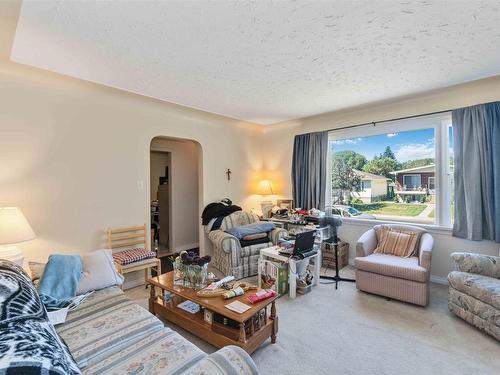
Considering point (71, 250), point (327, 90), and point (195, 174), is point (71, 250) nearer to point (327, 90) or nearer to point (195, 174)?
point (195, 174)

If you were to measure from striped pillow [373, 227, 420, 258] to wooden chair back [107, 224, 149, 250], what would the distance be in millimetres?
3111

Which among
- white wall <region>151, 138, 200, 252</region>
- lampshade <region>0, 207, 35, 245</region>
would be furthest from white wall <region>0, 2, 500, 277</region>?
white wall <region>151, 138, 200, 252</region>

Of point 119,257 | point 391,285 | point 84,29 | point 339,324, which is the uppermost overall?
point 84,29

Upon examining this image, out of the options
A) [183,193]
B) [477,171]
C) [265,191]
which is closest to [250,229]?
[265,191]

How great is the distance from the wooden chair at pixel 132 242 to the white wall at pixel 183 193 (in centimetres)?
158

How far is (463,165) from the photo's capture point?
3.10 metres

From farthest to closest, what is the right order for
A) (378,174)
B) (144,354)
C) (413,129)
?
(378,174) < (413,129) < (144,354)

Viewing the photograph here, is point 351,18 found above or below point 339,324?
above

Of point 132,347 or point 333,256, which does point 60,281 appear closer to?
point 132,347

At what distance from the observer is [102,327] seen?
1.62 metres

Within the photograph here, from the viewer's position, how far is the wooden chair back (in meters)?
3.20

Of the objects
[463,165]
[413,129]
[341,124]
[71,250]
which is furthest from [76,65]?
[463,165]

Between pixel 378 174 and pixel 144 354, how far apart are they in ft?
12.7

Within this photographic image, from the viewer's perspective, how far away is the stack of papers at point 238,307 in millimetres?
1849
